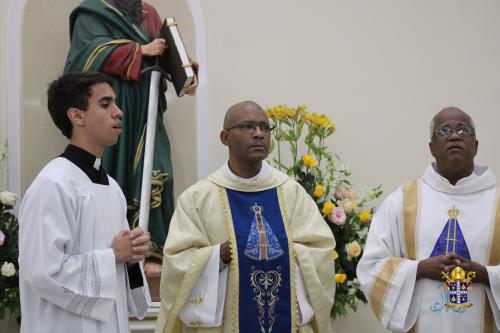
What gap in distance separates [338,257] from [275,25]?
6.90ft

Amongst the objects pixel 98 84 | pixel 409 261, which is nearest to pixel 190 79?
pixel 98 84

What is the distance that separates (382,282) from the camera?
171 inches

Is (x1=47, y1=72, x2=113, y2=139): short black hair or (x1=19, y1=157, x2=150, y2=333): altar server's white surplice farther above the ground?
(x1=47, y1=72, x2=113, y2=139): short black hair

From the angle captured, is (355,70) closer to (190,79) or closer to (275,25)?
(275,25)

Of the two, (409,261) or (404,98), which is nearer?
(409,261)

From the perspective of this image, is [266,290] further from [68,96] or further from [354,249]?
[68,96]

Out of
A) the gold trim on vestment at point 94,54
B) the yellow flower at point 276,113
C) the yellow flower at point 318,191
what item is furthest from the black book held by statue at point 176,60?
the yellow flower at point 318,191

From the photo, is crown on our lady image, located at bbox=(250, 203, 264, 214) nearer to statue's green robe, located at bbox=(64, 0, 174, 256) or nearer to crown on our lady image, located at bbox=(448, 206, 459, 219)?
crown on our lady image, located at bbox=(448, 206, 459, 219)

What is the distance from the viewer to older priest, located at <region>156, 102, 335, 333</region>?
4359 mm

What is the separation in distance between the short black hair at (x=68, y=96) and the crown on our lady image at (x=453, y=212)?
74.8 inches

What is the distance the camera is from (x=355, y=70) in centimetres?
696

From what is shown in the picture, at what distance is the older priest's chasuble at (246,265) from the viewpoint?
14.3ft

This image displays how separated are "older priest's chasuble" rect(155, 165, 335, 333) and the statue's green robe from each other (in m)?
1.08

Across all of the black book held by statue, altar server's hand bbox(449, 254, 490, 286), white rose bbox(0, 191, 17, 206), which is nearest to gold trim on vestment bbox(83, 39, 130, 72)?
the black book held by statue
